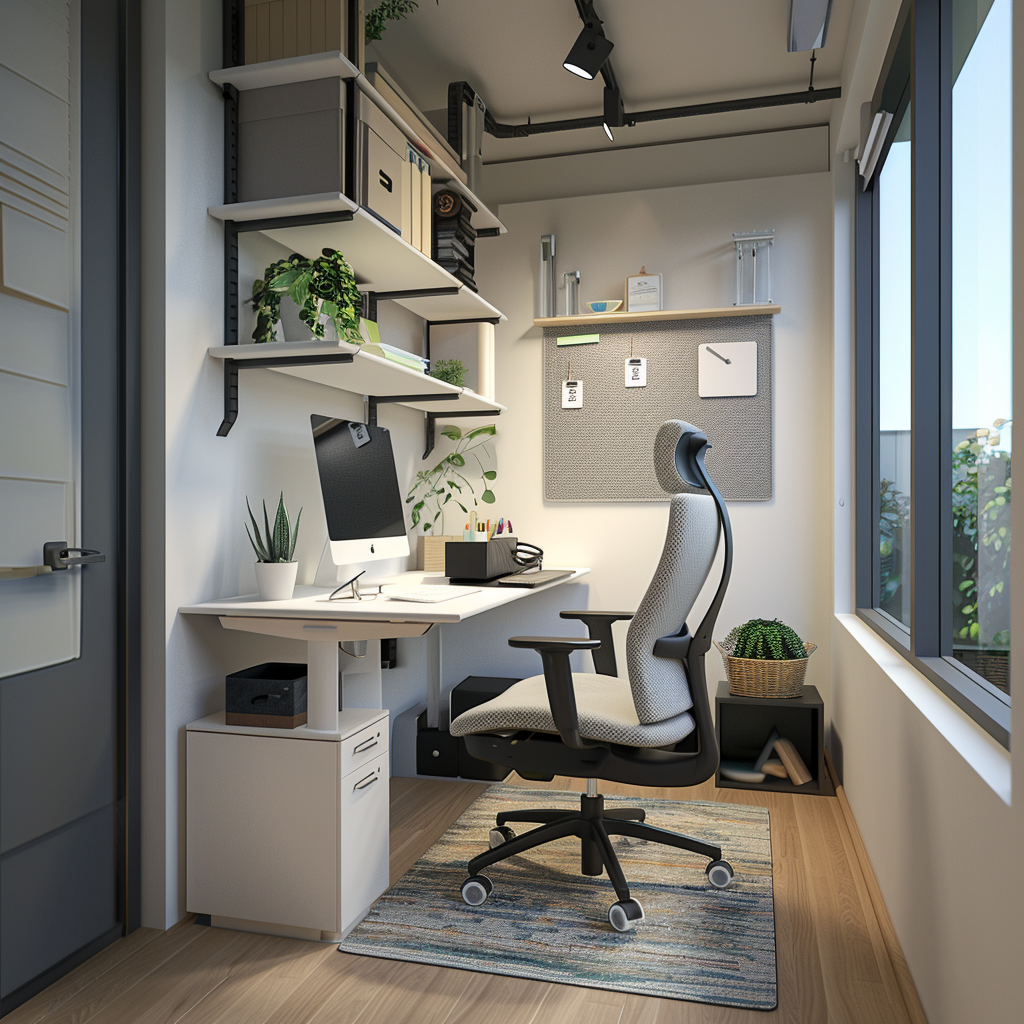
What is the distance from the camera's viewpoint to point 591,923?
6.69 ft

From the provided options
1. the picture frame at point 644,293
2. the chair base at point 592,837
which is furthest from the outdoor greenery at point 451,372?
the chair base at point 592,837

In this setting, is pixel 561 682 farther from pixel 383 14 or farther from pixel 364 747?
pixel 383 14

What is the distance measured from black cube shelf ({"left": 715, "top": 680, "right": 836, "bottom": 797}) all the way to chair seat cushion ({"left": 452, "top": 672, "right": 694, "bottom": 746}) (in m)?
1.13

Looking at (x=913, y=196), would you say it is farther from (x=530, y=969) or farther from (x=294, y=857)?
(x=294, y=857)

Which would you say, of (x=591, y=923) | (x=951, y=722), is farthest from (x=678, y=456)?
(x=591, y=923)

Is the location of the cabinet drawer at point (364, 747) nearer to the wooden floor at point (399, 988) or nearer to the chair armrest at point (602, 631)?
the wooden floor at point (399, 988)

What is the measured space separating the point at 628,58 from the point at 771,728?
8.74 feet

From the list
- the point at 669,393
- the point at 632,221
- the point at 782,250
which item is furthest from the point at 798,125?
the point at 669,393

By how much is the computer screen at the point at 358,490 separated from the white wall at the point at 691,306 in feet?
4.20

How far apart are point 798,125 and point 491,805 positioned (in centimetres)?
318

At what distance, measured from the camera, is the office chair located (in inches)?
76.5

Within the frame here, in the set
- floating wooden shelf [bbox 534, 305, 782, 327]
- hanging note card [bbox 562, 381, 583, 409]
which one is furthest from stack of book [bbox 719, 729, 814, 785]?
floating wooden shelf [bbox 534, 305, 782, 327]

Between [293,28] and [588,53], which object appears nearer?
[293,28]

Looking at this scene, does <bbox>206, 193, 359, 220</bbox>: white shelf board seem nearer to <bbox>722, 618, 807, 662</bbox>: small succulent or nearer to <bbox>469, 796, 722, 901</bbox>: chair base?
<bbox>469, 796, 722, 901</bbox>: chair base
